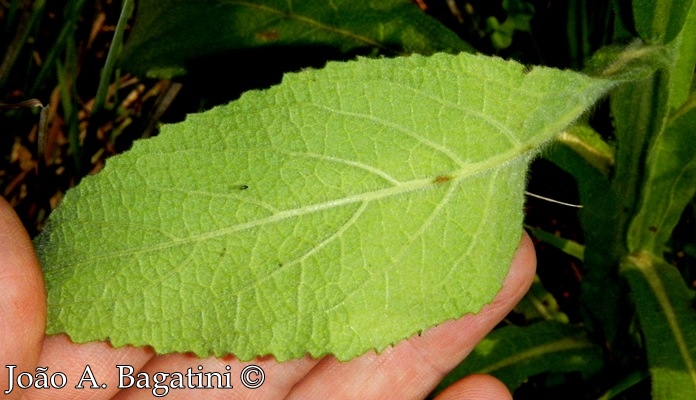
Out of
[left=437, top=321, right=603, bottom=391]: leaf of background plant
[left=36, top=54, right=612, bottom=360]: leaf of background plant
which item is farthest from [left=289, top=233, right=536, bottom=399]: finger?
[left=36, top=54, right=612, bottom=360]: leaf of background plant

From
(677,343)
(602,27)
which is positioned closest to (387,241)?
(677,343)

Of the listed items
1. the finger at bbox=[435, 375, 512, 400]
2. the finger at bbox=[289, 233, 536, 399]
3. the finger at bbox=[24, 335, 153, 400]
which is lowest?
the finger at bbox=[435, 375, 512, 400]

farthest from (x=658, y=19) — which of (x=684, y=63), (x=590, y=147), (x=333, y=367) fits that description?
(x=333, y=367)

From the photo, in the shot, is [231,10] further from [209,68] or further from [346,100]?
[346,100]

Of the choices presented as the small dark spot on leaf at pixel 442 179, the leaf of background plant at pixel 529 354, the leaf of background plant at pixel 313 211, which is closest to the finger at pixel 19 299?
the leaf of background plant at pixel 313 211

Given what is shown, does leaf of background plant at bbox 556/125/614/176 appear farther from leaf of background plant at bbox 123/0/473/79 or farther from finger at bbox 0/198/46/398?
finger at bbox 0/198/46/398

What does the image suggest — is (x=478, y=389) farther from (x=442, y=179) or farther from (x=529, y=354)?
(x=442, y=179)
